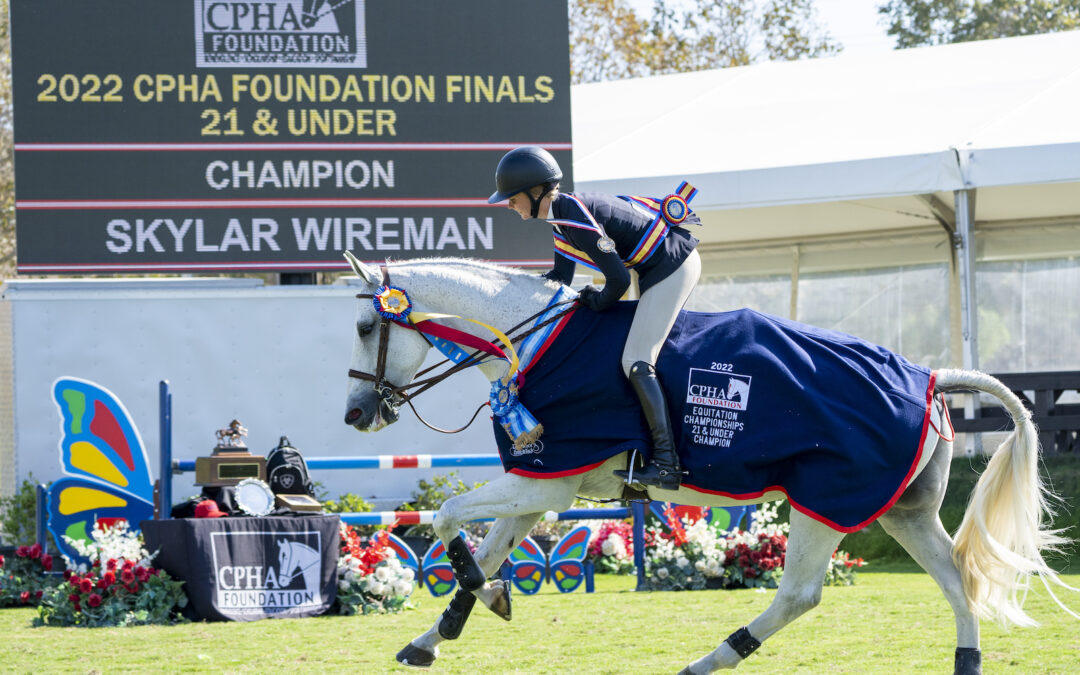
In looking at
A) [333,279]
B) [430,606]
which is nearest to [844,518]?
[430,606]

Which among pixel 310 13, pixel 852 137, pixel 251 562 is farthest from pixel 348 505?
pixel 852 137

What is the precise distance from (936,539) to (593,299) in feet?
5.40

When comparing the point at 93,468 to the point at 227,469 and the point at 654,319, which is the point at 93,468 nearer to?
the point at 227,469

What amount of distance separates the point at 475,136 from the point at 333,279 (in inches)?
161

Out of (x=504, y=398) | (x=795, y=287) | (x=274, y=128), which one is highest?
(x=274, y=128)

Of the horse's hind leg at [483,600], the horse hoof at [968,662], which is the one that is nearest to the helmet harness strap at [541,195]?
the horse's hind leg at [483,600]

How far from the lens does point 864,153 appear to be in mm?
11586

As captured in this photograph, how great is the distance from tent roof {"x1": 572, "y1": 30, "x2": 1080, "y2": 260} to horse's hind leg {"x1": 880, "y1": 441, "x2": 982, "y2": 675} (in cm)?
659

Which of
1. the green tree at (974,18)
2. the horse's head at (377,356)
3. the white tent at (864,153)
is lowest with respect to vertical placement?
the horse's head at (377,356)

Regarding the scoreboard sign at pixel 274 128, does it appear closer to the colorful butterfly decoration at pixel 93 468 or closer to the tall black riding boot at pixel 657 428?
the colorful butterfly decoration at pixel 93 468

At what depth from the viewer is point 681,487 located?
4.71 meters

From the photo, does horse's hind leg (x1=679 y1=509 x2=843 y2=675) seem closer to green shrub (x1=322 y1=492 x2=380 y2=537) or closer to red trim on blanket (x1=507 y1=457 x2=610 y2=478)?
red trim on blanket (x1=507 y1=457 x2=610 y2=478)

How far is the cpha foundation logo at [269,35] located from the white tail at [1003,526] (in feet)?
23.1

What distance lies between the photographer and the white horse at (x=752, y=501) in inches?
185
